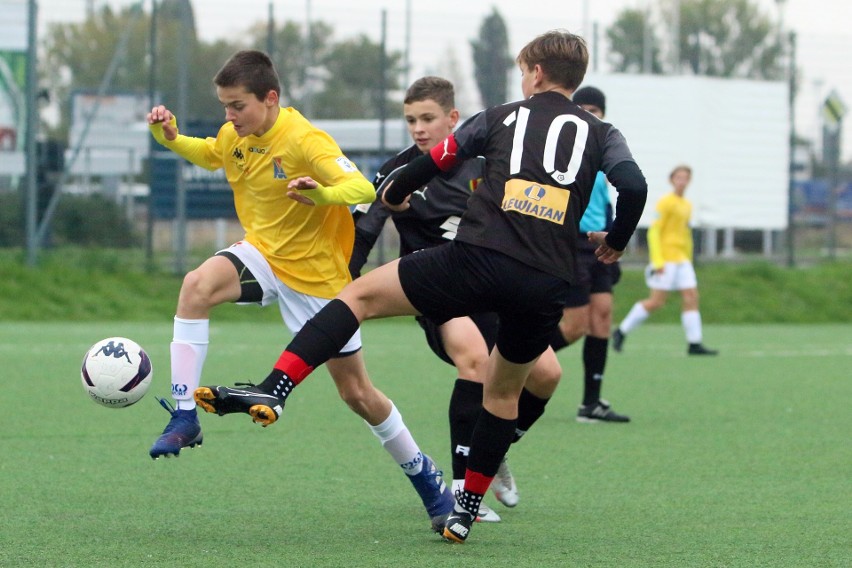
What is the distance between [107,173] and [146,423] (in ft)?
36.5

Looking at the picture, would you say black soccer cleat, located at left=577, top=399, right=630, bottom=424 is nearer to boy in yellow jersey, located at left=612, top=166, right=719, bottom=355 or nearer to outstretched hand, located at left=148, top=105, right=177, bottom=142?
outstretched hand, located at left=148, top=105, right=177, bottom=142

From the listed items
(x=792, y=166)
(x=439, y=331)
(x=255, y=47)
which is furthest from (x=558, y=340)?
(x=792, y=166)

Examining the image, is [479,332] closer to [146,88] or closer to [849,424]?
[849,424]

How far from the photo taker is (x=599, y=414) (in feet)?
28.1

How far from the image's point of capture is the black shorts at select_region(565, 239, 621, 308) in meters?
8.35

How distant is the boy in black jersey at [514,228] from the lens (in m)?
4.54

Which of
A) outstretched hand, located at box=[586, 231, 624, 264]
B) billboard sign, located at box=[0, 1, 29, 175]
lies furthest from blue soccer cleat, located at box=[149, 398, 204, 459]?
billboard sign, located at box=[0, 1, 29, 175]

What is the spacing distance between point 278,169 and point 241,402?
1.34 meters

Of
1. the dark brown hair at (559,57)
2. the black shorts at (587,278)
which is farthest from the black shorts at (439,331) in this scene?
the black shorts at (587,278)

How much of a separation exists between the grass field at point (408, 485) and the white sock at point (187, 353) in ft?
1.70

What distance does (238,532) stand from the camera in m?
4.94

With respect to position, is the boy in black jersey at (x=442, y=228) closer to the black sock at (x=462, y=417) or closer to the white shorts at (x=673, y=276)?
the black sock at (x=462, y=417)

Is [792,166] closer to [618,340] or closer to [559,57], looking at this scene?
[618,340]

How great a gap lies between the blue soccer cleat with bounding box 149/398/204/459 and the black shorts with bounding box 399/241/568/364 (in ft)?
3.32
